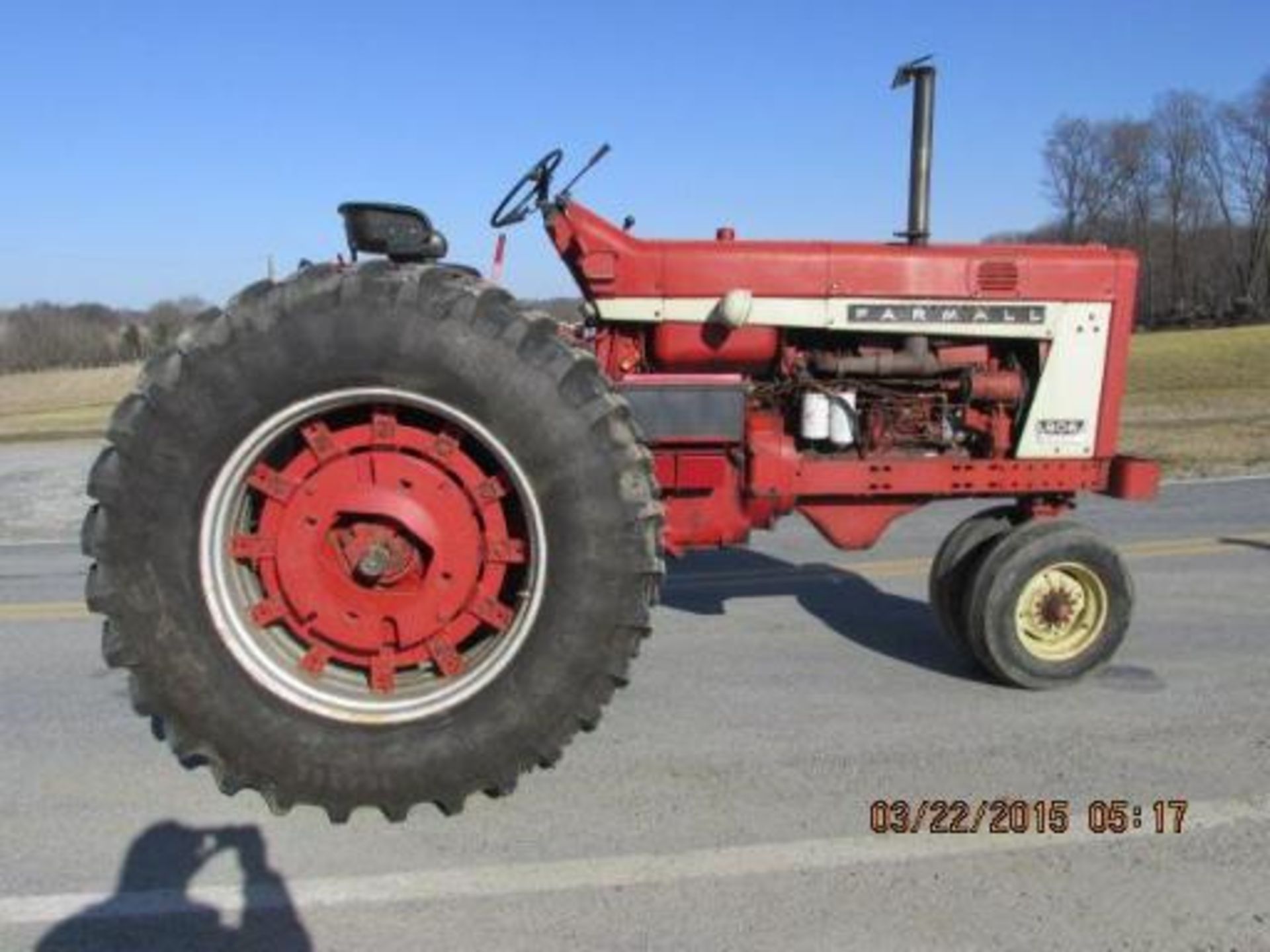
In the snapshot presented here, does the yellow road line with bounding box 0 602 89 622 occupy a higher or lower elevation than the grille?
lower

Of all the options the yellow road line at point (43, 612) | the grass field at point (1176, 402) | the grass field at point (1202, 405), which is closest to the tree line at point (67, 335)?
the grass field at point (1176, 402)

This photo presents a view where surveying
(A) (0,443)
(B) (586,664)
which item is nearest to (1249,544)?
(B) (586,664)

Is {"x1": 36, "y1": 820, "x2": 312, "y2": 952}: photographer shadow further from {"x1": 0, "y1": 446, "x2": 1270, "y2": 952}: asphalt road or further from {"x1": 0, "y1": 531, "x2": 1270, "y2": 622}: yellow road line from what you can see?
{"x1": 0, "y1": 531, "x2": 1270, "y2": 622}: yellow road line

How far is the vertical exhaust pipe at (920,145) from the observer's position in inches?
186

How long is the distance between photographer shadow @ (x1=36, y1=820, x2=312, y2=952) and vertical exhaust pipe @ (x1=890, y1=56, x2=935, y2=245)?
3.32 metres

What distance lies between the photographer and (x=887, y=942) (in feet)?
9.19

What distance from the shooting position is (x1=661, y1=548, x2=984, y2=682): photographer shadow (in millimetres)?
5270

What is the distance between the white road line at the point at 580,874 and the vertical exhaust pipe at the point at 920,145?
2.43m

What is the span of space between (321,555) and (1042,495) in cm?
333

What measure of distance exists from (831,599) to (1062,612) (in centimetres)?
170

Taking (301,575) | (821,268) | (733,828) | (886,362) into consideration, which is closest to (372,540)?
(301,575)

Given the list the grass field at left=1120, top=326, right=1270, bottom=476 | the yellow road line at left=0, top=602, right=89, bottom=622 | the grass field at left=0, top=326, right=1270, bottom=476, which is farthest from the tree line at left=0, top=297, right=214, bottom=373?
the yellow road line at left=0, top=602, right=89, bottom=622

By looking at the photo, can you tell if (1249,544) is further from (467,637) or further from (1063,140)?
(1063,140)

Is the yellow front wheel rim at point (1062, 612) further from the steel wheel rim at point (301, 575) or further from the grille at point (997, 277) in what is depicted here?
the steel wheel rim at point (301, 575)
